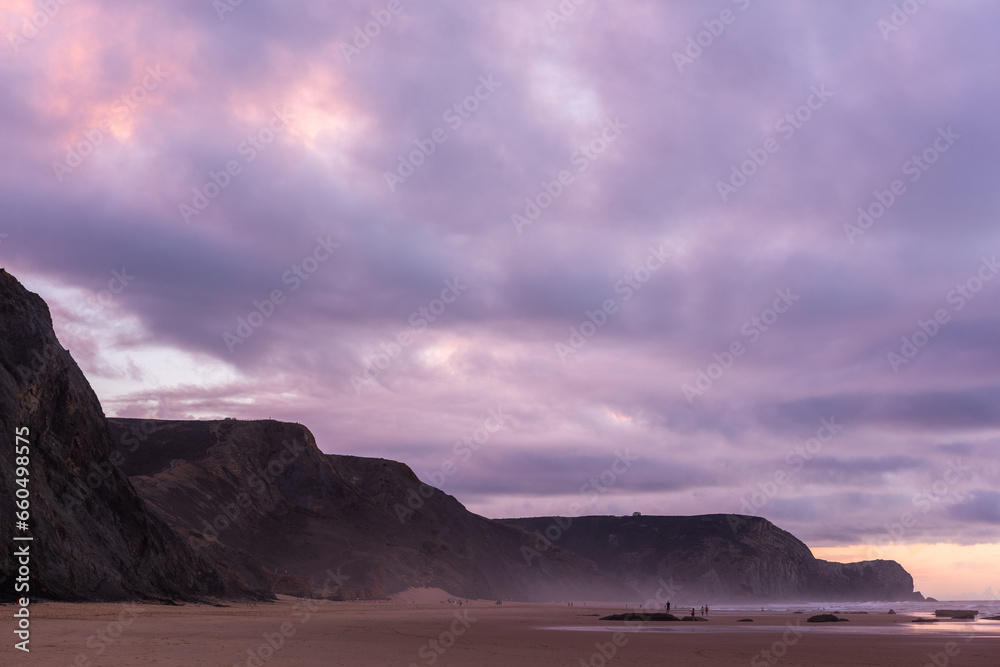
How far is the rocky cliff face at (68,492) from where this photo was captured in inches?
1550

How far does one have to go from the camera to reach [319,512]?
136875 millimetres

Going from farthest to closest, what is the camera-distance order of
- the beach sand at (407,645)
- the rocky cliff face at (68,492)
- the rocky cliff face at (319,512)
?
the rocky cliff face at (319,512) < the rocky cliff face at (68,492) < the beach sand at (407,645)

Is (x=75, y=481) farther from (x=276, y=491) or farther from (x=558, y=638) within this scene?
(x=276, y=491)

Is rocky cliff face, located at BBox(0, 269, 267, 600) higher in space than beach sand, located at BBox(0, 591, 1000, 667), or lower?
higher

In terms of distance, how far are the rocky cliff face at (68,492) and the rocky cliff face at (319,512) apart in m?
38.3

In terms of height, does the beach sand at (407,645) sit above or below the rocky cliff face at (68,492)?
below

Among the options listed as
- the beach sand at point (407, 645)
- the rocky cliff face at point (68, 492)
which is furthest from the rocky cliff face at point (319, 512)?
the beach sand at point (407, 645)

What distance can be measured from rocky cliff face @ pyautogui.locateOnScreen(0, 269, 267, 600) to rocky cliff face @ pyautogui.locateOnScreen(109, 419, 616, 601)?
38.3 m

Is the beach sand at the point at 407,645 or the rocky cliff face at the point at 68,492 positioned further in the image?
the rocky cliff face at the point at 68,492

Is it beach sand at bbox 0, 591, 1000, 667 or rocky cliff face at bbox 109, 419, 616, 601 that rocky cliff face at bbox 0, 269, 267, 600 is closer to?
beach sand at bbox 0, 591, 1000, 667

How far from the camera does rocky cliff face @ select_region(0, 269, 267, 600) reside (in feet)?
129

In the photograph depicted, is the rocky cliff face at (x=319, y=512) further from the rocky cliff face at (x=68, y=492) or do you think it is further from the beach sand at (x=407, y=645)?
the beach sand at (x=407, y=645)

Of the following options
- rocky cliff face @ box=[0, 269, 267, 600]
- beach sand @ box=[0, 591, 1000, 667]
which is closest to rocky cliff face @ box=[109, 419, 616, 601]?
rocky cliff face @ box=[0, 269, 267, 600]

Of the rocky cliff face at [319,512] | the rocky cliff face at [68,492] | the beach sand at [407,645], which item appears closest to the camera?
the beach sand at [407,645]
